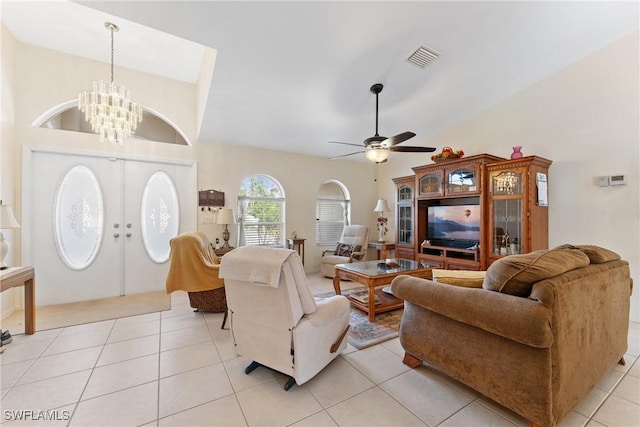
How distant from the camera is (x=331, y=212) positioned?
6.19 meters

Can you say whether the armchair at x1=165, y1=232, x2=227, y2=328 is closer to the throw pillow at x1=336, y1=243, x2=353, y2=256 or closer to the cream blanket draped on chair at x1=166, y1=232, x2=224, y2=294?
the cream blanket draped on chair at x1=166, y1=232, x2=224, y2=294

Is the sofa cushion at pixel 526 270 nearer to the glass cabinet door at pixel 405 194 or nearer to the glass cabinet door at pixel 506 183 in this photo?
the glass cabinet door at pixel 506 183

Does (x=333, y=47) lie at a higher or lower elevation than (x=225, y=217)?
higher

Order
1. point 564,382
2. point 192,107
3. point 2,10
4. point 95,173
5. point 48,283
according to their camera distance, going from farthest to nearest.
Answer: point 192,107 < point 95,173 < point 48,283 < point 2,10 < point 564,382


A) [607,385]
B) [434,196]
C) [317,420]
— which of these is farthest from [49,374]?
[434,196]

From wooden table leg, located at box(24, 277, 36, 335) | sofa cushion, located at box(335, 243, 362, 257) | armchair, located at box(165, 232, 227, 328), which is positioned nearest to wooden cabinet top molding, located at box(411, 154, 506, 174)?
sofa cushion, located at box(335, 243, 362, 257)

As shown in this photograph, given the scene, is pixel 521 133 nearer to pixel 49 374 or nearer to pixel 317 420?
pixel 317 420

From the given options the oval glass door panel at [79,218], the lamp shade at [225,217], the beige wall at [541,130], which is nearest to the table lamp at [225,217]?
the lamp shade at [225,217]

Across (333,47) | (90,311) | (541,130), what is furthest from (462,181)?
(90,311)

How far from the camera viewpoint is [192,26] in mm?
2408

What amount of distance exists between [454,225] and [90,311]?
17.9 ft

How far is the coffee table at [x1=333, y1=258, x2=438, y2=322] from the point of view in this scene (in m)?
3.09

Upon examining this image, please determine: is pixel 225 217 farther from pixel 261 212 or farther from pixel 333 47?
pixel 333 47

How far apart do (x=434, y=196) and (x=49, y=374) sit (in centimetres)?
508
